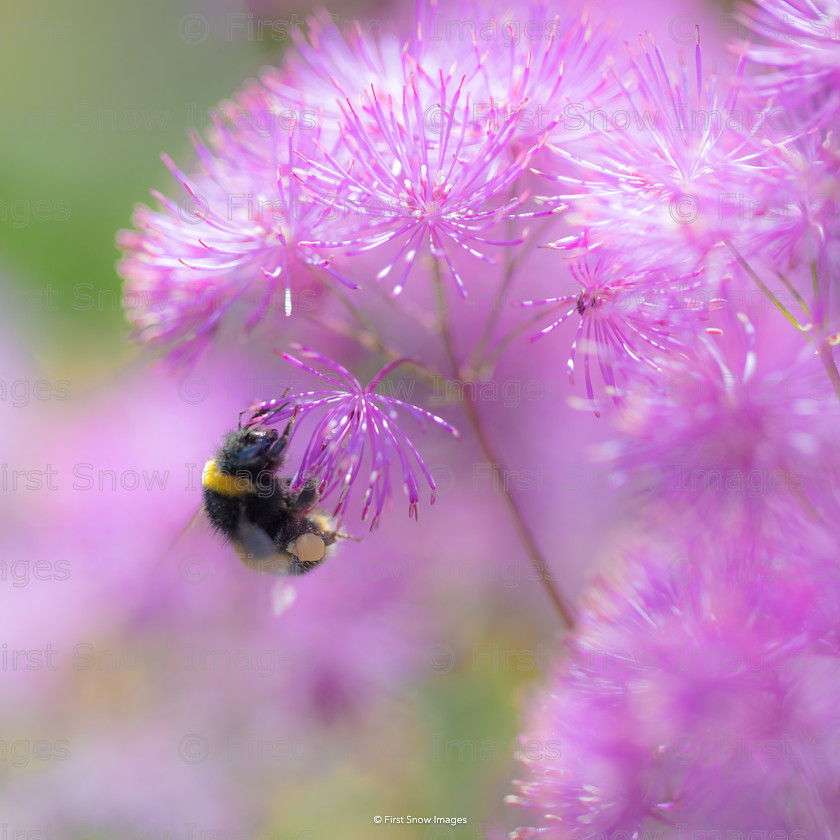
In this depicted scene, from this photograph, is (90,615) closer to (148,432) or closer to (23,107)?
(148,432)

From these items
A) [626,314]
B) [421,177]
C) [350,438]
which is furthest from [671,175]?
[350,438]

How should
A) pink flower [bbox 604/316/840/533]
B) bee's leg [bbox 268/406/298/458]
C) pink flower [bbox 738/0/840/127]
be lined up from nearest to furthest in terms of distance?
pink flower [bbox 738/0/840/127] < pink flower [bbox 604/316/840/533] < bee's leg [bbox 268/406/298/458]

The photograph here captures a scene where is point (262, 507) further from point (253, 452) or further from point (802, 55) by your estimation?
point (802, 55)

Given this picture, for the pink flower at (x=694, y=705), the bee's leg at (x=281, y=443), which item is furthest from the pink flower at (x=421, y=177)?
the pink flower at (x=694, y=705)

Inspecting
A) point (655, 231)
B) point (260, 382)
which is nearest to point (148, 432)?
point (260, 382)

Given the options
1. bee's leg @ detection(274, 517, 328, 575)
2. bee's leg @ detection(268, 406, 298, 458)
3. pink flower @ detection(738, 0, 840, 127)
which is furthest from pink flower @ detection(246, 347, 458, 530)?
pink flower @ detection(738, 0, 840, 127)

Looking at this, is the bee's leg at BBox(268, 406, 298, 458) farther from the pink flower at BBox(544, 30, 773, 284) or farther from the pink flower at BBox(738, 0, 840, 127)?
the pink flower at BBox(738, 0, 840, 127)

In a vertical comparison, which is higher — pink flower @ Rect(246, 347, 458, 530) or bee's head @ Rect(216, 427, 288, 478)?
pink flower @ Rect(246, 347, 458, 530)

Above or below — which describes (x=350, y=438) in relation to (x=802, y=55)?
below
